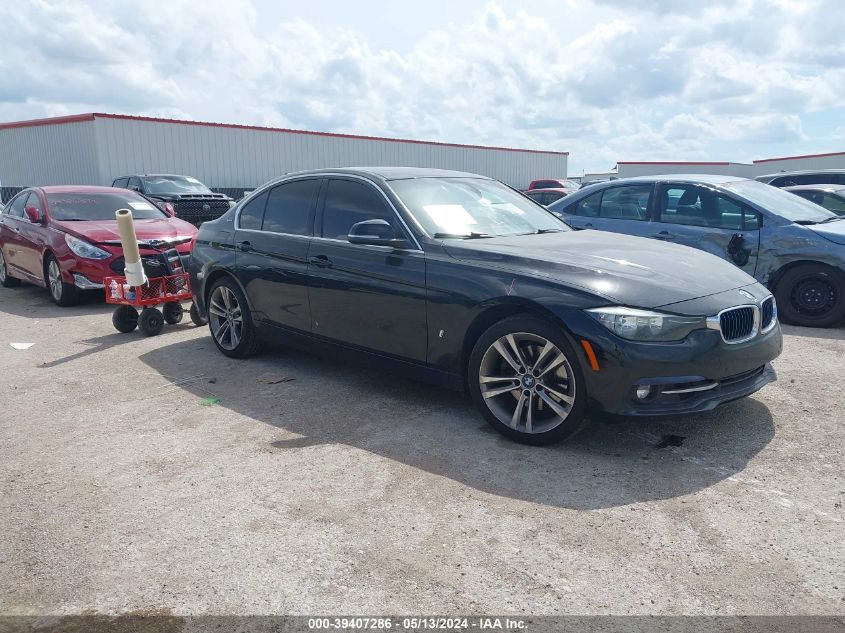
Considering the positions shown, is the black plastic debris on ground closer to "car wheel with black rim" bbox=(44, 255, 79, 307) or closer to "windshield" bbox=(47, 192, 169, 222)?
"car wheel with black rim" bbox=(44, 255, 79, 307)

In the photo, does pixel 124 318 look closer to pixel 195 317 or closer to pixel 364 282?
pixel 195 317

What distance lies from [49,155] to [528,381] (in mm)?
25518

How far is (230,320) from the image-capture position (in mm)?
6395

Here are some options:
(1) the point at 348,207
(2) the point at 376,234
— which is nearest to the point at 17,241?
(1) the point at 348,207

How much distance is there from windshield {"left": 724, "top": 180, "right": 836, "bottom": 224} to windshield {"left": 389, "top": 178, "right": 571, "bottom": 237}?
10.9 feet

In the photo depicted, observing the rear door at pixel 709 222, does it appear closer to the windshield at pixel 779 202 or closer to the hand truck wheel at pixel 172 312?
the windshield at pixel 779 202

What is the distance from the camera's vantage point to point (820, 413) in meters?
4.71

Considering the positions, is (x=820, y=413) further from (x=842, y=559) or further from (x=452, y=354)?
(x=452, y=354)

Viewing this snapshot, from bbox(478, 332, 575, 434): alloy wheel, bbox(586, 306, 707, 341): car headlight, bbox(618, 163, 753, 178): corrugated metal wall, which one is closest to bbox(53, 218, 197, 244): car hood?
bbox(478, 332, 575, 434): alloy wheel

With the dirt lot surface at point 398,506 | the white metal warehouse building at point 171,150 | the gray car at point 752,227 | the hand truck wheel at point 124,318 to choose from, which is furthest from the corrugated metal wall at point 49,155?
the dirt lot surface at point 398,506

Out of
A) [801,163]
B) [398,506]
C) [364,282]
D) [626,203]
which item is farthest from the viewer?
[801,163]

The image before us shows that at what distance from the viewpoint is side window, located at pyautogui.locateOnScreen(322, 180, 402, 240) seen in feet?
16.7

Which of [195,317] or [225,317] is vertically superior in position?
[225,317]

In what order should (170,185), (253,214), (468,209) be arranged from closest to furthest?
(468,209) → (253,214) → (170,185)
